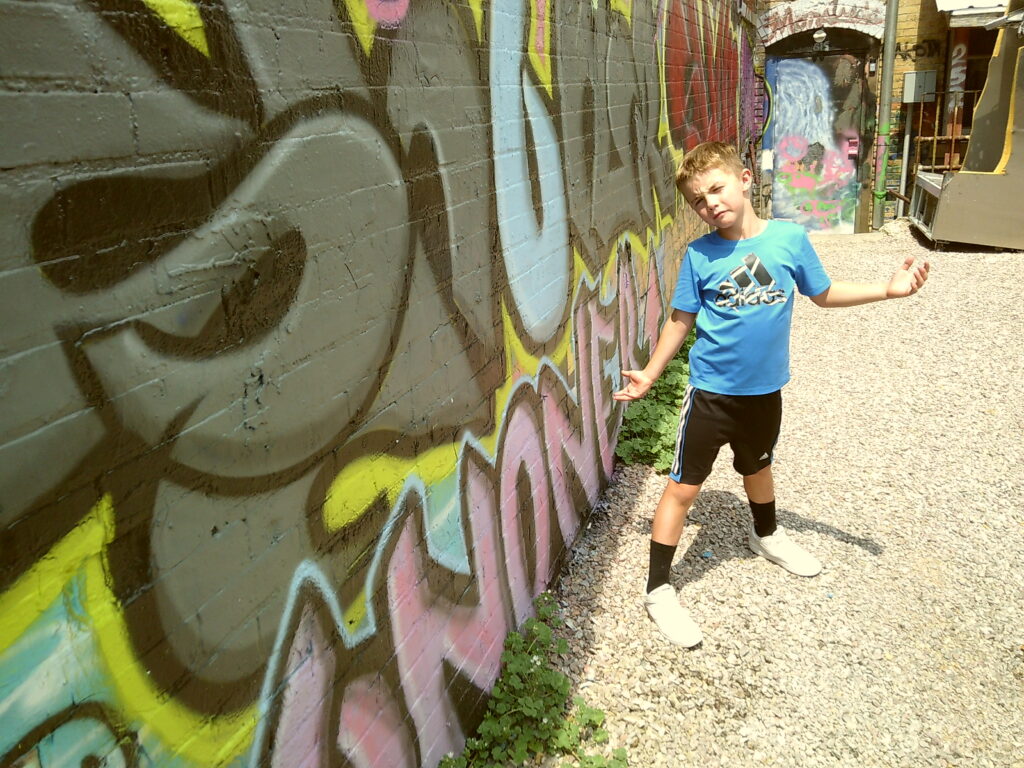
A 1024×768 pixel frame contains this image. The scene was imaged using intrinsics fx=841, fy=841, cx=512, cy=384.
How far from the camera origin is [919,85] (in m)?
12.5

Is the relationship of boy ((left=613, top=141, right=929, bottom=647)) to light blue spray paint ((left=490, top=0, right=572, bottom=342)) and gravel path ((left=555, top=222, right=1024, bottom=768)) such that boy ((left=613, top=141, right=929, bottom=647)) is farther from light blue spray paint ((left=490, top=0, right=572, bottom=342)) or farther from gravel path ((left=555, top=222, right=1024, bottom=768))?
light blue spray paint ((left=490, top=0, right=572, bottom=342))

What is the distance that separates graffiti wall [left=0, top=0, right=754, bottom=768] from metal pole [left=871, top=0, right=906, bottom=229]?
10986 mm

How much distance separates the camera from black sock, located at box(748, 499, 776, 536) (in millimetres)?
3516

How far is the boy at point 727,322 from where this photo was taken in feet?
9.69

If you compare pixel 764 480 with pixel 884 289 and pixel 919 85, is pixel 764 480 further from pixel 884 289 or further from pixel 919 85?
pixel 919 85

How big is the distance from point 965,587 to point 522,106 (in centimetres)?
252

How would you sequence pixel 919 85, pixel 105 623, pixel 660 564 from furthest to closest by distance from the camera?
pixel 919 85, pixel 660 564, pixel 105 623

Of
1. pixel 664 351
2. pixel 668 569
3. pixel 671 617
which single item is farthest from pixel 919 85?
pixel 671 617

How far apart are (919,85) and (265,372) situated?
1351 centimetres

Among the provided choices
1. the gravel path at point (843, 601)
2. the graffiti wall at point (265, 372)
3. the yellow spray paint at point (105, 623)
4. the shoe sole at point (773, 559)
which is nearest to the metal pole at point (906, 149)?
the gravel path at point (843, 601)

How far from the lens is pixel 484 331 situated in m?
2.59

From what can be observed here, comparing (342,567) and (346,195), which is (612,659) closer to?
(342,567)

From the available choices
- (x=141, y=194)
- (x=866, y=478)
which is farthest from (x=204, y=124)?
(x=866, y=478)

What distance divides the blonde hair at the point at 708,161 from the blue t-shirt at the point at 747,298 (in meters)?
0.24
